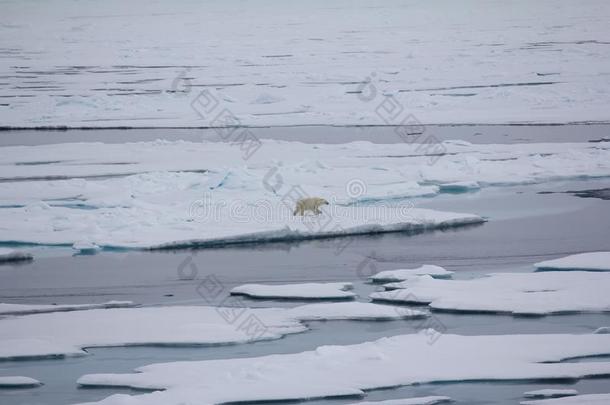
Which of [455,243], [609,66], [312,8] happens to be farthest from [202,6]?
[455,243]

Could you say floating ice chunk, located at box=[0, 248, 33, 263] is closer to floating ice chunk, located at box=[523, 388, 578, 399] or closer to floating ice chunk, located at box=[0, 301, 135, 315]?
floating ice chunk, located at box=[0, 301, 135, 315]

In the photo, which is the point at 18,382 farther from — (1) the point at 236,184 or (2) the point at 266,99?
(2) the point at 266,99

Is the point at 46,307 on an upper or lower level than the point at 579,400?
upper

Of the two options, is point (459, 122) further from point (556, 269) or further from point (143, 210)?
point (556, 269)

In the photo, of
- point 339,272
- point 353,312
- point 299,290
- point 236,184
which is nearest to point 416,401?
point 353,312

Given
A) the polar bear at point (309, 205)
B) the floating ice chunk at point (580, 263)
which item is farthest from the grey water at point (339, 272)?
the polar bear at point (309, 205)

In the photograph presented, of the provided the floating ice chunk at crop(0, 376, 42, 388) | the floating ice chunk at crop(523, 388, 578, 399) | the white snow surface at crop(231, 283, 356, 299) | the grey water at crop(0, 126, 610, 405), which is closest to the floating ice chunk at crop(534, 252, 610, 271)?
the grey water at crop(0, 126, 610, 405)

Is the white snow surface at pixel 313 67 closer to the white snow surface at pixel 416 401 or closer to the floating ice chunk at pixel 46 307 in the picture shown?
the floating ice chunk at pixel 46 307

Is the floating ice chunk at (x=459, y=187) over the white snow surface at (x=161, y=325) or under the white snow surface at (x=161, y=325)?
over
